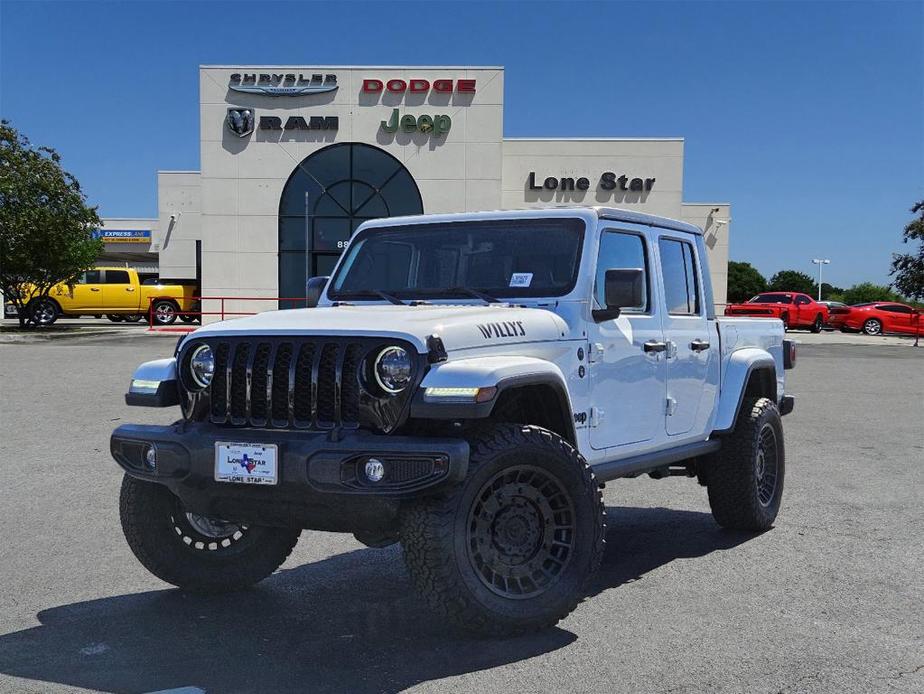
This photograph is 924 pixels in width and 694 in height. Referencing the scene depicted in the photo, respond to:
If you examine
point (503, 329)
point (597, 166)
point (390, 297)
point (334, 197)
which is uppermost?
point (597, 166)

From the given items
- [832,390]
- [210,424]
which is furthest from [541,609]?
[832,390]

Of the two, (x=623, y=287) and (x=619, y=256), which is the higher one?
(x=619, y=256)

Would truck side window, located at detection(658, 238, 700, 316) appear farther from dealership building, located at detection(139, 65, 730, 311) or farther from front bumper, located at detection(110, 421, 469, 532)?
dealership building, located at detection(139, 65, 730, 311)

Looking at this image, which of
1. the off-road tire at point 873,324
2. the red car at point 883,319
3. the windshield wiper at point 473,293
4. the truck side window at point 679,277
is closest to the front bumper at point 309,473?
the windshield wiper at point 473,293

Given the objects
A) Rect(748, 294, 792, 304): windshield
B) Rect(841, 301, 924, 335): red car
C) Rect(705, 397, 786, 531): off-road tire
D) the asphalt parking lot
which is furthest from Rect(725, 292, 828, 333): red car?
Rect(705, 397, 786, 531): off-road tire

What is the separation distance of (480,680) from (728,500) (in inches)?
120

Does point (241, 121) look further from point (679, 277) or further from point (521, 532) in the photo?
point (521, 532)

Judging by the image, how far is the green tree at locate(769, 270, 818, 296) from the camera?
133375 mm

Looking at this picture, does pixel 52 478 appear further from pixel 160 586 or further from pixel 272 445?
pixel 272 445

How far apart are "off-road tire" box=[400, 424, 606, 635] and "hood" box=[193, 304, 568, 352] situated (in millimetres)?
444

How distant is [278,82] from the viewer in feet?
116

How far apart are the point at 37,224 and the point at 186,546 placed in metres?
29.3

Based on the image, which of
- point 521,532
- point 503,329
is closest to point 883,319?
point 503,329

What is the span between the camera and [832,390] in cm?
1642
